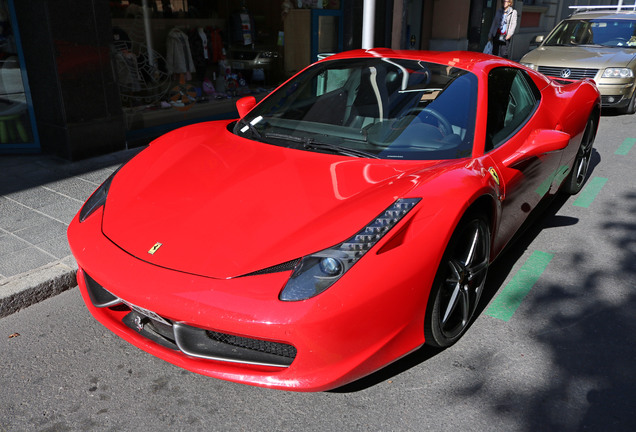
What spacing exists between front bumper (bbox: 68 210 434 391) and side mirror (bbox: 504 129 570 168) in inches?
52.3

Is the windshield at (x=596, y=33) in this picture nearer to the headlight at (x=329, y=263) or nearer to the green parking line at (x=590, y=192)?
the green parking line at (x=590, y=192)

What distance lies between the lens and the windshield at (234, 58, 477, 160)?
2982 mm

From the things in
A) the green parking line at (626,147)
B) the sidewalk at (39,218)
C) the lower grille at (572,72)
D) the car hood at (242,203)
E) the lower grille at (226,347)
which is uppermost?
the car hood at (242,203)

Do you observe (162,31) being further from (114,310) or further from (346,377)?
(346,377)

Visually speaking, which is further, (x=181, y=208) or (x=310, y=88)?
(x=310, y=88)

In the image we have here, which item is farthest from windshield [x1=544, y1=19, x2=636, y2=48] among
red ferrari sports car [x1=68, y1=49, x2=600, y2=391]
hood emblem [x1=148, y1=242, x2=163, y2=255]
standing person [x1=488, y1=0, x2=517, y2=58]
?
hood emblem [x1=148, y1=242, x2=163, y2=255]

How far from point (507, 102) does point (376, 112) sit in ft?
3.05

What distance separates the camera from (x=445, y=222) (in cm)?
239

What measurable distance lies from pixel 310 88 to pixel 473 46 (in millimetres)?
14084

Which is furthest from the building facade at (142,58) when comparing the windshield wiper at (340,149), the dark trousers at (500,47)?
the windshield wiper at (340,149)

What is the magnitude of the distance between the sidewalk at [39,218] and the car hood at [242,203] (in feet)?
2.94

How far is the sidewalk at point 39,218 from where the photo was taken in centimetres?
333

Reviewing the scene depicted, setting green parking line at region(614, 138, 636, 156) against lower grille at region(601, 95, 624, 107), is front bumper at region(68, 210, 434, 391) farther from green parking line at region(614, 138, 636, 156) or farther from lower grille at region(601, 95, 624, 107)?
lower grille at region(601, 95, 624, 107)

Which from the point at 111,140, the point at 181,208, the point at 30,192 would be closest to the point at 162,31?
the point at 111,140
